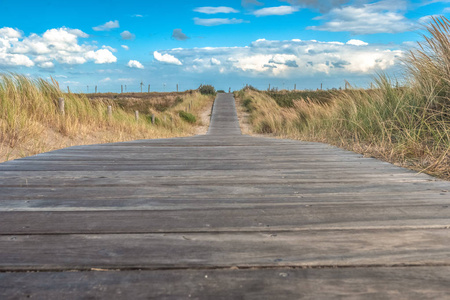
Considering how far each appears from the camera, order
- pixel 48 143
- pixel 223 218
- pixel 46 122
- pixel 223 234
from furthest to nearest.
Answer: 1. pixel 46 122
2. pixel 48 143
3. pixel 223 218
4. pixel 223 234

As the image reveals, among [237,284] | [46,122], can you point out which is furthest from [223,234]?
[46,122]

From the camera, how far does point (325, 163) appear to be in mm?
2807

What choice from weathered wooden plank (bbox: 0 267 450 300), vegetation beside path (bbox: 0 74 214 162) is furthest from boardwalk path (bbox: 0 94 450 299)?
vegetation beside path (bbox: 0 74 214 162)

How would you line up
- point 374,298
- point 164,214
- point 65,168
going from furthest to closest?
point 65,168, point 164,214, point 374,298

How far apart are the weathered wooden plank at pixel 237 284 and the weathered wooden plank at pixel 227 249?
0.14 feet

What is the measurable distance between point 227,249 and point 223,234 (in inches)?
5.3

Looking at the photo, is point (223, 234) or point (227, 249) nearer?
point (227, 249)

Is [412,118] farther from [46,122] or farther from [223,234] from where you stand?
[46,122]

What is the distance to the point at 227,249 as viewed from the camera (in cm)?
114

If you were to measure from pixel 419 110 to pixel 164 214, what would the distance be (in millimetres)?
3598

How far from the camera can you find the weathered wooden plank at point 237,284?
892mm

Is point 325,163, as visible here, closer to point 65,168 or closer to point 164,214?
point 164,214

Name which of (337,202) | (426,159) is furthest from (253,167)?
(426,159)

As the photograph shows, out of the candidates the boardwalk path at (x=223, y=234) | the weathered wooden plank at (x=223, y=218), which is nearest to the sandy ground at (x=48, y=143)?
the boardwalk path at (x=223, y=234)
